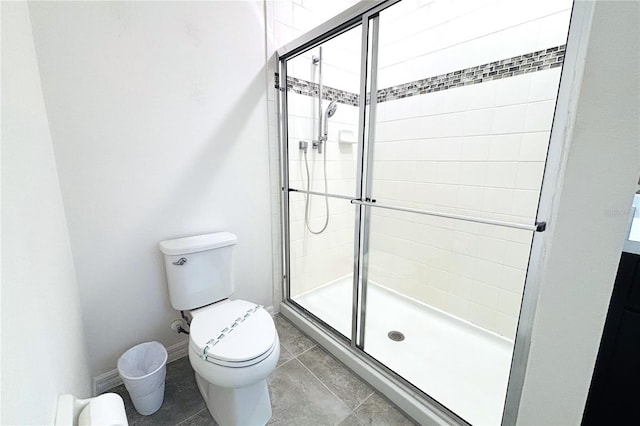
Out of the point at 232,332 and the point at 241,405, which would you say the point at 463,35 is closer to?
the point at 232,332

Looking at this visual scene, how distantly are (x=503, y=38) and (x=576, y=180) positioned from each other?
4.58ft

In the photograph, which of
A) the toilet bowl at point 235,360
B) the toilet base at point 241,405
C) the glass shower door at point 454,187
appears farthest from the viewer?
the glass shower door at point 454,187

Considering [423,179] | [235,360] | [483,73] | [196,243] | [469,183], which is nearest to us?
[235,360]

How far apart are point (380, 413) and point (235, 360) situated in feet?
2.49

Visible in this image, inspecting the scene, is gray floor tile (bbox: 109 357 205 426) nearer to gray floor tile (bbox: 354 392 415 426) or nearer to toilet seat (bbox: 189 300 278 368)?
toilet seat (bbox: 189 300 278 368)

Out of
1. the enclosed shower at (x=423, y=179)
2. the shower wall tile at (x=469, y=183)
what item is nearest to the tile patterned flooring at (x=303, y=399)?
the enclosed shower at (x=423, y=179)

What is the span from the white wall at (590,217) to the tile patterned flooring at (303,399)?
0.82 metres

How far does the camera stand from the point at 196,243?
1427mm

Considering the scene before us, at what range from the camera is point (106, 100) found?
1.22m

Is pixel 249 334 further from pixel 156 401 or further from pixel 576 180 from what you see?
Answer: pixel 576 180

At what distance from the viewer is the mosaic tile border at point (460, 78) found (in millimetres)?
1411

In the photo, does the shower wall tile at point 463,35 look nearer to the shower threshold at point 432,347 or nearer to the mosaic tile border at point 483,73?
the mosaic tile border at point 483,73

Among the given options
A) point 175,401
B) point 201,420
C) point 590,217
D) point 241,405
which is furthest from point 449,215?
point 175,401

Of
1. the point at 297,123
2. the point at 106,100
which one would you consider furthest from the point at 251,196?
the point at 106,100
